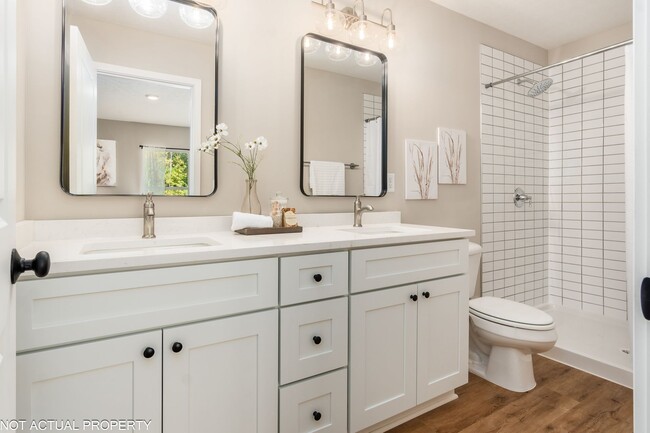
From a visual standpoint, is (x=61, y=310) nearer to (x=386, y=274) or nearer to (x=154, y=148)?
(x=154, y=148)

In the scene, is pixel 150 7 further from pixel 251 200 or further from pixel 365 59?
pixel 365 59

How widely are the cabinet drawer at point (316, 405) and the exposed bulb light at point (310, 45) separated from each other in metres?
1.61

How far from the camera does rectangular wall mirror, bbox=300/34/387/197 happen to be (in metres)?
1.95

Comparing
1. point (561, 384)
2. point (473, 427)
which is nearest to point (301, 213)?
point (473, 427)

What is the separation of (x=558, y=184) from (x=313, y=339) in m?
2.89

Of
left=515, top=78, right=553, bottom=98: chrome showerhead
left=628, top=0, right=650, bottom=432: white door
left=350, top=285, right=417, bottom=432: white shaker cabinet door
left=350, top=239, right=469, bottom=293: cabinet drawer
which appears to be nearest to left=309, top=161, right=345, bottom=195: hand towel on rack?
left=350, top=239, right=469, bottom=293: cabinet drawer

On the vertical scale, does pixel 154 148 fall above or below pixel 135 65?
below

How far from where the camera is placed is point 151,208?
148 centimetres

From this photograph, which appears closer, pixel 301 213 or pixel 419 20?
pixel 301 213

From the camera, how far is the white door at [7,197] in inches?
23.7

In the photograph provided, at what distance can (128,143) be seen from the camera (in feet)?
4.94

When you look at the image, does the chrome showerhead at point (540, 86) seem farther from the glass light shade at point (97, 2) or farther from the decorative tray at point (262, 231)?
the glass light shade at point (97, 2)

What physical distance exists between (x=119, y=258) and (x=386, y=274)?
3.30 ft

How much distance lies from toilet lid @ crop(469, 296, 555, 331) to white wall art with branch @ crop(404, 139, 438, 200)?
0.76 meters
